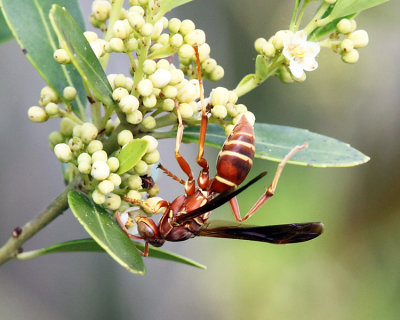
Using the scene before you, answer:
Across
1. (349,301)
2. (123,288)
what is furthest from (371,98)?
(123,288)

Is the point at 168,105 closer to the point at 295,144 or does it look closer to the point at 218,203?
the point at 218,203

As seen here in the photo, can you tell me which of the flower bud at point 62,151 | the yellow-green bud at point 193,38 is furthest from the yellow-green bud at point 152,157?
the yellow-green bud at point 193,38

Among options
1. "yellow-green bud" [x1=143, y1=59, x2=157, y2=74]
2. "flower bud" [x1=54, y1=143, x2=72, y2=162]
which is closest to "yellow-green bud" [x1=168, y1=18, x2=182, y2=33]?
"yellow-green bud" [x1=143, y1=59, x2=157, y2=74]

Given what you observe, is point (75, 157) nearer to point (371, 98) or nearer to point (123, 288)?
point (123, 288)

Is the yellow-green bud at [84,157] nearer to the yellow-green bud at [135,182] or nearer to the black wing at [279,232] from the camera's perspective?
the yellow-green bud at [135,182]

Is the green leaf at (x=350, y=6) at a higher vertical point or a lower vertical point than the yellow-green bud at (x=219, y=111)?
higher

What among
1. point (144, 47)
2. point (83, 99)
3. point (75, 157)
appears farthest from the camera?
point (83, 99)
